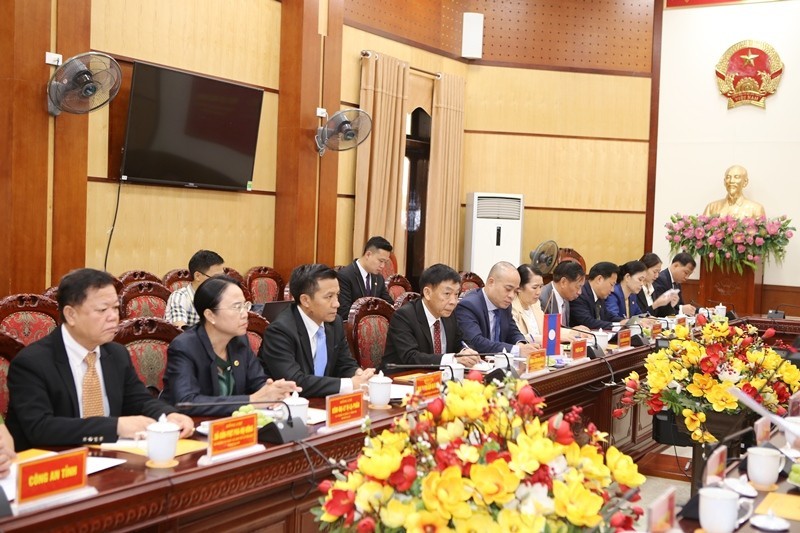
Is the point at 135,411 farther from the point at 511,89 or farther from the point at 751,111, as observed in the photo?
the point at 751,111

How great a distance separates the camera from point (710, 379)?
325cm

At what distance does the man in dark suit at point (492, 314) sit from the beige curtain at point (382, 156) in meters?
3.54

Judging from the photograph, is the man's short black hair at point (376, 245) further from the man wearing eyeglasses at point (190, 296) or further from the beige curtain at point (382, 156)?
the beige curtain at point (382, 156)

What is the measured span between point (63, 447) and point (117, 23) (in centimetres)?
442

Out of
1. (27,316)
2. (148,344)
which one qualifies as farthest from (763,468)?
(27,316)

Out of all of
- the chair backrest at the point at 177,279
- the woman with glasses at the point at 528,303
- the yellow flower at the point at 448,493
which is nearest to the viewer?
the yellow flower at the point at 448,493

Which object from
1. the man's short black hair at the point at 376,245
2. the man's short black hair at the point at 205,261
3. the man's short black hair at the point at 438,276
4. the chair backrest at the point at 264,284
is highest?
the man's short black hair at the point at 376,245

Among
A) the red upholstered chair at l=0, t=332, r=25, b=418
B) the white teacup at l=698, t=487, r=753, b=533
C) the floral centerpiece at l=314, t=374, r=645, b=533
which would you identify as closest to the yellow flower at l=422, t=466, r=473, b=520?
the floral centerpiece at l=314, t=374, r=645, b=533

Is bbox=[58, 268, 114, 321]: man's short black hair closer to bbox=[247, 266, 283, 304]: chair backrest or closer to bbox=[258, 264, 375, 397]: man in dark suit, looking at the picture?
bbox=[258, 264, 375, 397]: man in dark suit

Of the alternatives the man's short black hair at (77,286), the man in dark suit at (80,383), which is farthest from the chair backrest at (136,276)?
the man's short black hair at (77,286)

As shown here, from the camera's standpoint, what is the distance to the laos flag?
4.01m

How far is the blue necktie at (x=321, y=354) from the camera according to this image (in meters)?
3.40

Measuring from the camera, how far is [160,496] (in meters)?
1.85

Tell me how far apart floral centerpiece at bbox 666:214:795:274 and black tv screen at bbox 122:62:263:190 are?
432 centimetres
